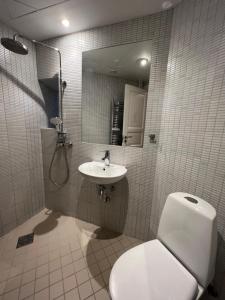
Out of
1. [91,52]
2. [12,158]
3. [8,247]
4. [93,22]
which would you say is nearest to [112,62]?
[91,52]

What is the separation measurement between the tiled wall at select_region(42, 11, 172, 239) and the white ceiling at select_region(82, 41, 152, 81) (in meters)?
0.05

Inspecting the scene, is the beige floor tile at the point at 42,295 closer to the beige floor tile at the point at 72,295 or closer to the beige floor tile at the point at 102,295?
the beige floor tile at the point at 72,295

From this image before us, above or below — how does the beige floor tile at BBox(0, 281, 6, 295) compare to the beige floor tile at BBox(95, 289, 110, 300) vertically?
above

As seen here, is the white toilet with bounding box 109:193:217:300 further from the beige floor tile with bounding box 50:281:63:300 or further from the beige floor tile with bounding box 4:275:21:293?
the beige floor tile with bounding box 4:275:21:293

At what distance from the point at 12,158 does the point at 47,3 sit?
5.03ft

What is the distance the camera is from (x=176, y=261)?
0.92 meters

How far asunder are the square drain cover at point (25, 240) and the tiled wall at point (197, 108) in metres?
1.59


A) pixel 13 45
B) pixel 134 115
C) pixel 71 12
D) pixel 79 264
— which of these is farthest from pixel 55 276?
pixel 71 12

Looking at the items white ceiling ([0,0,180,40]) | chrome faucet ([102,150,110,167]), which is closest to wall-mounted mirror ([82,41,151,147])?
chrome faucet ([102,150,110,167])

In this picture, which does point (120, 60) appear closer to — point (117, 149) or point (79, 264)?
point (117, 149)

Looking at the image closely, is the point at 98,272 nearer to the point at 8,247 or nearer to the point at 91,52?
the point at 8,247

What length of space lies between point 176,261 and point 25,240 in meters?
1.56

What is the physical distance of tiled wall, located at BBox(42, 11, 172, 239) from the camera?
4.24ft

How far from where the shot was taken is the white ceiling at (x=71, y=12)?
1.16m
